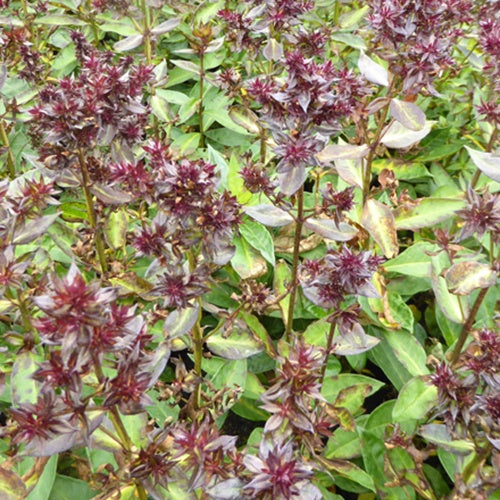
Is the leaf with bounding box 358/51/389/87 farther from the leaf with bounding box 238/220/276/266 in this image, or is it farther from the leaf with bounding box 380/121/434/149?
the leaf with bounding box 238/220/276/266

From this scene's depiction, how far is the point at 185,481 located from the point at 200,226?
2.50 feet

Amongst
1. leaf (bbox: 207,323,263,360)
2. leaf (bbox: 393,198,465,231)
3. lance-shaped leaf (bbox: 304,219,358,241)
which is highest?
lance-shaped leaf (bbox: 304,219,358,241)

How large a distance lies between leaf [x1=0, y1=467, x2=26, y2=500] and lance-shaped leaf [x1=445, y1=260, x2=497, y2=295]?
1.50m

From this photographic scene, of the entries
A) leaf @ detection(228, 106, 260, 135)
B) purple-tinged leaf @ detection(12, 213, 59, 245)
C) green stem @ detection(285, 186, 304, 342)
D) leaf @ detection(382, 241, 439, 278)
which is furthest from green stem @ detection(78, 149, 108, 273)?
leaf @ detection(382, 241, 439, 278)

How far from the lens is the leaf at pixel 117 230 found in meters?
2.68

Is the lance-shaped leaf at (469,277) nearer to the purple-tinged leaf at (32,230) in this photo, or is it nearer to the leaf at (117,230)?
the purple-tinged leaf at (32,230)

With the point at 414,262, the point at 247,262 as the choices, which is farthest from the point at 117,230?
the point at 414,262

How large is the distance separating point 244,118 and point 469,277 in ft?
4.61

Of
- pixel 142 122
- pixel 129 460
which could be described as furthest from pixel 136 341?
pixel 142 122

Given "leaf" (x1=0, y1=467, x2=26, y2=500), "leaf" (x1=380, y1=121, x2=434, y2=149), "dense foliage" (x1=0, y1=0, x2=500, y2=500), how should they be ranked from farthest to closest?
"leaf" (x1=380, y1=121, x2=434, y2=149) → "leaf" (x1=0, y1=467, x2=26, y2=500) → "dense foliage" (x1=0, y1=0, x2=500, y2=500)

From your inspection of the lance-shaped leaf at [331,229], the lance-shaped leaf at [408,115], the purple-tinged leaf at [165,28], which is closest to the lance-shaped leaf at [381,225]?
the lance-shaped leaf at [331,229]

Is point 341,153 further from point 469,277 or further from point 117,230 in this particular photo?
point 117,230

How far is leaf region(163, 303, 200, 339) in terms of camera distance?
6.15 ft

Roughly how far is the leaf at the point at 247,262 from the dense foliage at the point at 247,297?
11mm
